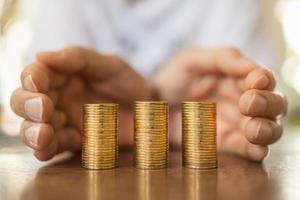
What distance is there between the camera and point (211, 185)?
22.5 inches

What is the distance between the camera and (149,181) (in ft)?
1.98

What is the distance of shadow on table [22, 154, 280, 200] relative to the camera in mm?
517

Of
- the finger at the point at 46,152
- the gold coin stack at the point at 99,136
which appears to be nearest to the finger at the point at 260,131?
the gold coin stack at the point at 99,136

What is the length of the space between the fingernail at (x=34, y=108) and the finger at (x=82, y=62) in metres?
0.12

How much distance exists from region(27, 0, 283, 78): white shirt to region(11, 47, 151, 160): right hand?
0.40 metres

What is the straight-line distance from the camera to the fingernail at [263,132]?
0.72 metres

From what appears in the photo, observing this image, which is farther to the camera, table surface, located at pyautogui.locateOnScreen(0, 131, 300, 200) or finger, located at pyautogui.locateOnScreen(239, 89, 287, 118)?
finger, located at pyautogui.locateOnScreen(239, 89, 287, 118)

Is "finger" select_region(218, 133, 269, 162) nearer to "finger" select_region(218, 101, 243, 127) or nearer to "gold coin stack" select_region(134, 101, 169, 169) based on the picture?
"finger" select_region(218, 101, 243, 127)

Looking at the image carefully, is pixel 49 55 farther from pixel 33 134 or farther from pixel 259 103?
pixel 259 103

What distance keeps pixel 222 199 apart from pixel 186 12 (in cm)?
108

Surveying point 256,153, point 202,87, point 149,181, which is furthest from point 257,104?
point 202,87

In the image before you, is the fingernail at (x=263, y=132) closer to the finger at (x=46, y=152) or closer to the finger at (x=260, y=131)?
the finger at (x=260, y=131)

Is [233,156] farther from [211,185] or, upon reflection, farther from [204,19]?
[204,19]

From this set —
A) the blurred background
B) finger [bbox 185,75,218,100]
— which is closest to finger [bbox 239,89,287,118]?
finger [bbox 185,75,218,100]
